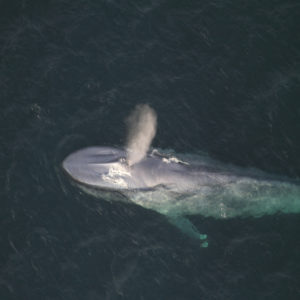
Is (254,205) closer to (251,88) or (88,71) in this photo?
(251,88)

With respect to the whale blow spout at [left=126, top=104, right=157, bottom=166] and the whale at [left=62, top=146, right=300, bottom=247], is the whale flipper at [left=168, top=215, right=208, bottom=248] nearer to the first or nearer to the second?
the whale at [left=62, top=146, right=300, bottom=247]

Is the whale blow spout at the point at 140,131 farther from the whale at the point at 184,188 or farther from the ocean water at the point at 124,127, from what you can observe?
the whale at the point at 184,188

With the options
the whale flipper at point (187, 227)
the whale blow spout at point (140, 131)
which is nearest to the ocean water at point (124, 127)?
the whale flipper at point (187, 227)

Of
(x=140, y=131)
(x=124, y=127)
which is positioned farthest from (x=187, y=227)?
(x=124, y=127)

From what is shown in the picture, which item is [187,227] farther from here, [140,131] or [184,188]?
[140,131]

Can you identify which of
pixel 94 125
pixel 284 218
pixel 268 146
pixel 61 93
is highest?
pixel 61 93

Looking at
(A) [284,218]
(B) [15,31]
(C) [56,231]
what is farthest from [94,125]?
(A) [284,218]
